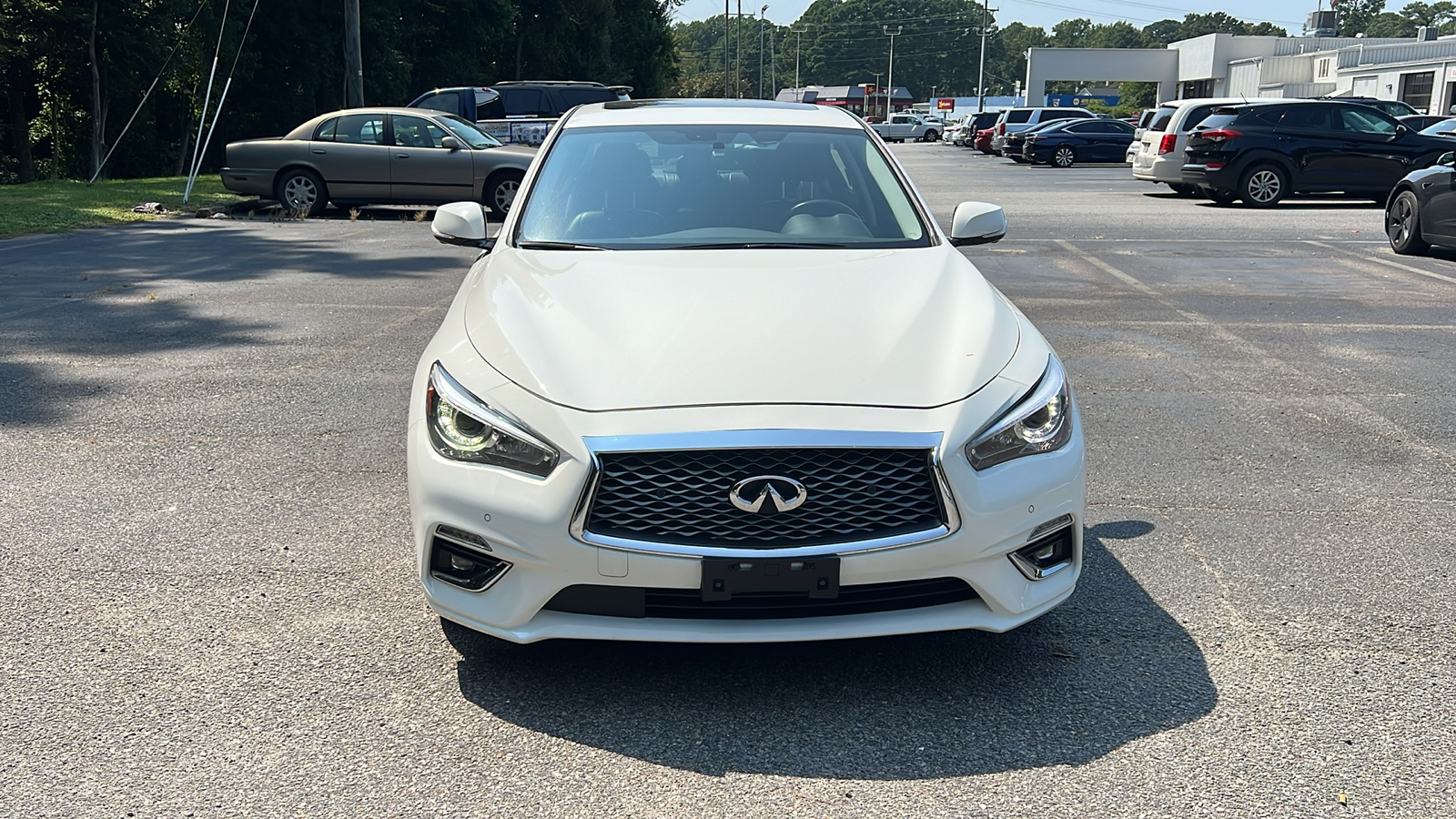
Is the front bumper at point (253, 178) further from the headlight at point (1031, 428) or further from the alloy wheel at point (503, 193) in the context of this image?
the headlight at point (1031, 428)

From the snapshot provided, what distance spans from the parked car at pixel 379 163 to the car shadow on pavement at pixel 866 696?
13.9 meters

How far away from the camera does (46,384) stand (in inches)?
276

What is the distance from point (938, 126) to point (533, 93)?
158 feet

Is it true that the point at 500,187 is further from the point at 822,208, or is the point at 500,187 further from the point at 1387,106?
the point at 1387,106

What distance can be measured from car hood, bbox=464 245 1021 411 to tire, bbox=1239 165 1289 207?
17.5m

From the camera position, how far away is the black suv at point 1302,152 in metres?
20.1

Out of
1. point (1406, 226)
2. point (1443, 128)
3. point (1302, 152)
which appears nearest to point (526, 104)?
point (1302, 152)

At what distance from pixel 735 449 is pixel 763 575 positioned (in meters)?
0.32

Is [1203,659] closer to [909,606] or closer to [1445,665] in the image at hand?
[1445,665]

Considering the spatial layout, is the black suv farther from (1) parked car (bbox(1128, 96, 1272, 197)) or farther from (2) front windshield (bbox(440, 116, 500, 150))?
(2) front windshield (bbox(440, 116, 500, 150))

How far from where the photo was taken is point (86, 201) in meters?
18.2

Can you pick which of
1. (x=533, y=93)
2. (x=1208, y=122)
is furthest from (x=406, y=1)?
(x=1208, y=122)

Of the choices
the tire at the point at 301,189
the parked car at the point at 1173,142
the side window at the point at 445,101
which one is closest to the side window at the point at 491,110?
the side window at the point at 445,101

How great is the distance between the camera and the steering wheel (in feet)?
16.2
